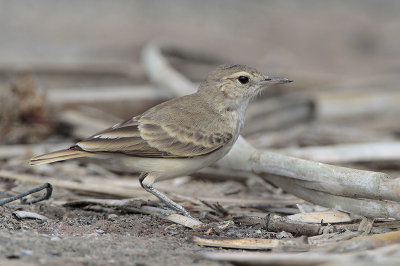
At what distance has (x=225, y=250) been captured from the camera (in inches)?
184

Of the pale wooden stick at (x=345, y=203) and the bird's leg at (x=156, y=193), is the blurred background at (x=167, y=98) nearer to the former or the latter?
the pale wooden stick at (x=345, y=203)

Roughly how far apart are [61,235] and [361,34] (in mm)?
13671

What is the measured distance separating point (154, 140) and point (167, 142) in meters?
0.12

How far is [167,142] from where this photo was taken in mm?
6047

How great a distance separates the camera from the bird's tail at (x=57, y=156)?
18.8ft

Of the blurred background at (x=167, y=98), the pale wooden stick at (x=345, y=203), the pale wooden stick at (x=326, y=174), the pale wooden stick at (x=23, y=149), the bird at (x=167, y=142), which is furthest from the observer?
the pale wooden stick at (x=23, y=149)

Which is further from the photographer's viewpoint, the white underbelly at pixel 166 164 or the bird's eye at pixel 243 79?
the bird's eye at pixel 243 79

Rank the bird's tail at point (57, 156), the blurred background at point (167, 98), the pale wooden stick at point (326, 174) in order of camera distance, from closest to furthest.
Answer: the pale wooden stick at point (326, 174) → the blurred background at point (167, 98) → the bird's tail at point (57, 156)

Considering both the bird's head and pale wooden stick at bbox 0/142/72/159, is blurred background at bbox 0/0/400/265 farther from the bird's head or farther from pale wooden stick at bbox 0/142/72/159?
the bird's head

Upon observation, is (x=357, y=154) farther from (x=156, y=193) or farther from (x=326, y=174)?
(x=156, y=193)

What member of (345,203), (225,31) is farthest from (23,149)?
(225,31)

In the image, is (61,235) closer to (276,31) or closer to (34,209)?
(34,209)

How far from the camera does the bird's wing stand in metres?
5.89

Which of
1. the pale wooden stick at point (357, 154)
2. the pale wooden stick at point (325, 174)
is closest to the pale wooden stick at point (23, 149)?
the pale wooden stick at point (325, 174)
